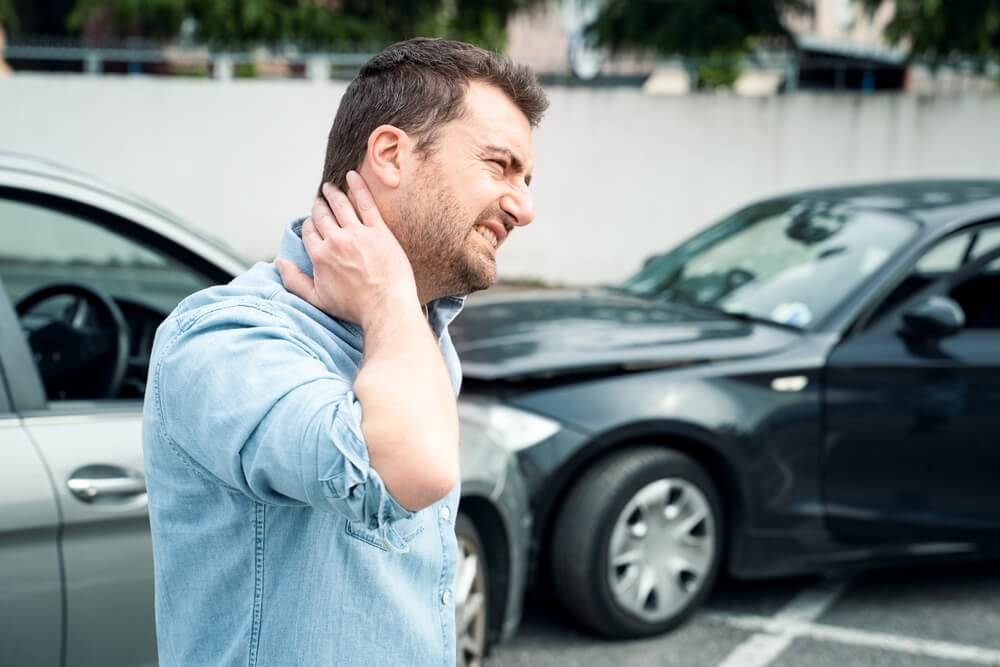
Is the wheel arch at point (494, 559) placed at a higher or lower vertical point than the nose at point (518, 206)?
lower

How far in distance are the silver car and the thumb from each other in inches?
53.6

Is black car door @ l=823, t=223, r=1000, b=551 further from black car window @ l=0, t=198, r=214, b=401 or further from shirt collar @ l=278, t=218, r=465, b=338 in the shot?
shirt collar @ l=278, t=218, r=465, b=338

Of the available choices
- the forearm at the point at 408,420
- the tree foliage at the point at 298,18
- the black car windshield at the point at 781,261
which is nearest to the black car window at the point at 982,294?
the black car windshield at the point at 781,261

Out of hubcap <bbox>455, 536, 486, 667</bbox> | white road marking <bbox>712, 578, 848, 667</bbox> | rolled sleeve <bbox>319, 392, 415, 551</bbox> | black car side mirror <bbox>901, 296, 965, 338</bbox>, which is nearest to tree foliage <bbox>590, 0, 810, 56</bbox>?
black car side mirror <bbox>901, 296, 965, 338</bbox>

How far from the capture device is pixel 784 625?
4453 millimetres

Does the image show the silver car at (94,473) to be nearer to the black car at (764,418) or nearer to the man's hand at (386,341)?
the black car at (764,418)

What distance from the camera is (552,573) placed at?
4.17 meters

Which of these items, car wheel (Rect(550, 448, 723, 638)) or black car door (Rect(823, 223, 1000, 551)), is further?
black car door (Rect(823, 223, 1000, 551))

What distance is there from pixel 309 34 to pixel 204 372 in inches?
562

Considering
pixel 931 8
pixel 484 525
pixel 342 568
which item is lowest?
pixel 484 525

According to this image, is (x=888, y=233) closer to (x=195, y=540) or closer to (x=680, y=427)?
(x=680, y=427)

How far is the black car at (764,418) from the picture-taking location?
4.13 m

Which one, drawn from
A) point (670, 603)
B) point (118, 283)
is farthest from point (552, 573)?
point (118, 283)

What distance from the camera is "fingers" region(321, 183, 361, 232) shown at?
148cm
